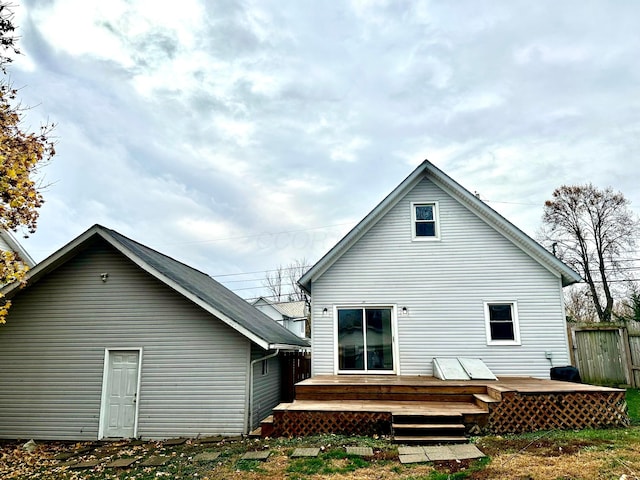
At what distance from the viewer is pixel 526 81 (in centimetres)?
1184

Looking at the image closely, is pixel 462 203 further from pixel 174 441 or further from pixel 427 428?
pixel 174 441

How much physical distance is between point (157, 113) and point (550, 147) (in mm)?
14070

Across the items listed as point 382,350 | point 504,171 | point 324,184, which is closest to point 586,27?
point 504,171

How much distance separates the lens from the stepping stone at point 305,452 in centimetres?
624

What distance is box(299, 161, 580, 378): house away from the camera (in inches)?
399

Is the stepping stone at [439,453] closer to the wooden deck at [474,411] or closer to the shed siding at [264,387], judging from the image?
the wooden deck at [474,411]

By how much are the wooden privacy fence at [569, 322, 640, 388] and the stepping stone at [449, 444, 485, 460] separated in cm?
857

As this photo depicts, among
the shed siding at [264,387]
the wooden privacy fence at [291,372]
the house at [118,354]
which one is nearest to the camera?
the house at [118,354]

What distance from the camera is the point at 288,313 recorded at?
3500cm

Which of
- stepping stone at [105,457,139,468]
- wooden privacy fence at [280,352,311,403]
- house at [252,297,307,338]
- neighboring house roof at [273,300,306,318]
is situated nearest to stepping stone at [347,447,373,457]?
stepping stone at [105,457,139,468]

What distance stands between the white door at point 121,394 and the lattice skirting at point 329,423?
3698 millimetres

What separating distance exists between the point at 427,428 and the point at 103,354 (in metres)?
7.34

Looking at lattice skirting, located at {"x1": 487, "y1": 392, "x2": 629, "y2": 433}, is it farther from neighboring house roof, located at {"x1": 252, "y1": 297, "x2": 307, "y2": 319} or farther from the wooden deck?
neighboring house roof, located at {"x1": 252, "y1": 297, "x2": 307, "y2": 319}

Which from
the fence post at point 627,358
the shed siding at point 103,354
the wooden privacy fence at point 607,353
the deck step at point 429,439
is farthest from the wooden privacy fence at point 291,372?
the fence post at point 627,358
